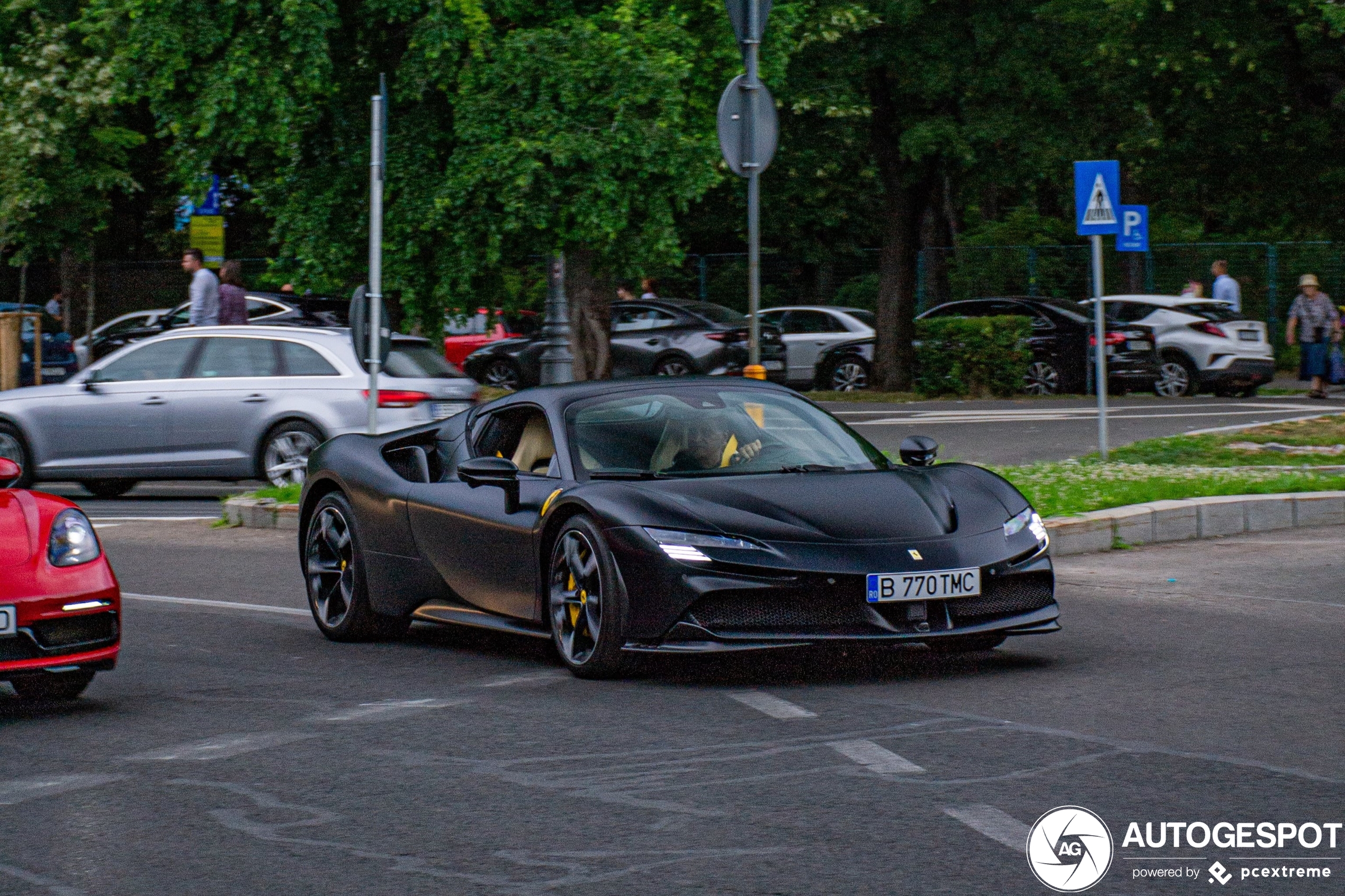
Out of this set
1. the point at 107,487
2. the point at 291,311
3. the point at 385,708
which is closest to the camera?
the point at 385,708

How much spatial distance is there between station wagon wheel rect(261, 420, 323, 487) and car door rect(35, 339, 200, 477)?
0.94 m

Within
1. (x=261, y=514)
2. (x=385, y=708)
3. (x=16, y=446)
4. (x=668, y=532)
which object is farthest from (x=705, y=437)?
(x=16, y=446)

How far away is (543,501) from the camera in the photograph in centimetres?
809

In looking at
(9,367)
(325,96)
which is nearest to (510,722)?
(325,96)

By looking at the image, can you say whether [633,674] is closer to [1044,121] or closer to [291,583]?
[291,583]

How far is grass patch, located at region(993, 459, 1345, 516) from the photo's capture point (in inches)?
515

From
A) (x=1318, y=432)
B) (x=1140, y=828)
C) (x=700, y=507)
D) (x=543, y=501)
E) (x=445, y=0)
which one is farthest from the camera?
(x=445, y=0)

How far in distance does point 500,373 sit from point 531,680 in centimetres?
2479

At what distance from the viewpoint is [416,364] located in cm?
1706

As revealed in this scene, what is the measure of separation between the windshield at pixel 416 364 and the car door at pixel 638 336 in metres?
13.2

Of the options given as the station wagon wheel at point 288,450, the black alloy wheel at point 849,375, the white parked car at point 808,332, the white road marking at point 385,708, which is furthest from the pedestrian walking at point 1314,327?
the white road marking at point 385,708

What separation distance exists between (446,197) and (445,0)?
2.11 meters

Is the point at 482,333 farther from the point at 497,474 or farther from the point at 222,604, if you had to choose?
the point at 497,474

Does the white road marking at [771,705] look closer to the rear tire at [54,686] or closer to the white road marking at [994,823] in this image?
the white road marking at [994,823]
